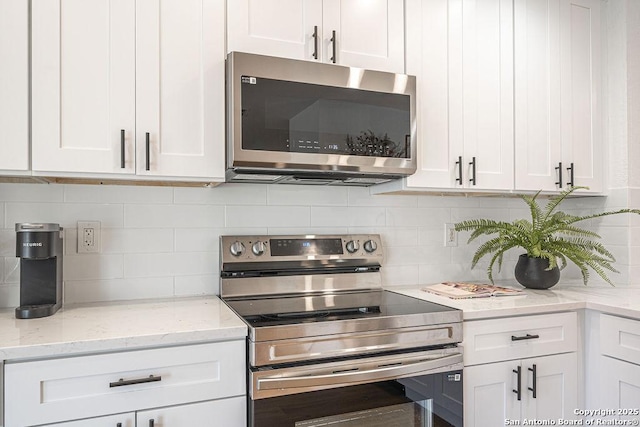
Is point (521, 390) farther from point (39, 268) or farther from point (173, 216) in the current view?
point (39, 268)

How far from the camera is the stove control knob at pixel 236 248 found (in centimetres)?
195

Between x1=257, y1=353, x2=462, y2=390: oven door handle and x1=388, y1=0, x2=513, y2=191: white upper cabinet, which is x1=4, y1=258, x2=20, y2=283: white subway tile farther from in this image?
x1=388, y1=0, x2=513, y2=191: white upper cabinet

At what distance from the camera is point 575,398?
1.92 meters

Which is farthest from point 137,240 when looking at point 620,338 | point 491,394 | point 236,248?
point 620,338

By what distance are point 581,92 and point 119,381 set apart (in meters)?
2.46

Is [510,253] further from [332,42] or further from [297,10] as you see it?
[297,10]

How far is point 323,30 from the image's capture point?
1864 millimetres

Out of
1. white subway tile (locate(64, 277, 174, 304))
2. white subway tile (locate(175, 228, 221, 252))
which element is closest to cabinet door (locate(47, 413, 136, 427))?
white subway tile (locate(64, 277, 174, 304))

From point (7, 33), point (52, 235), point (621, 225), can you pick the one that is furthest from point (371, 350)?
point (621, 225)

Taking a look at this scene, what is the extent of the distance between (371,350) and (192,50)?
4.03 feet

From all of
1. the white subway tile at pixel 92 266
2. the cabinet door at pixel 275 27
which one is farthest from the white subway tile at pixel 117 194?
the cabinet door at pixel 275 27

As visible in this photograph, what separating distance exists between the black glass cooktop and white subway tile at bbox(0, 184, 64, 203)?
0.77 metres

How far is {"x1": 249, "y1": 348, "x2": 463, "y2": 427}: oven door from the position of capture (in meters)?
1.40

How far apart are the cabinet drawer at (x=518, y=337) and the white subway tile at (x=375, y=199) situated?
2.56 ft
